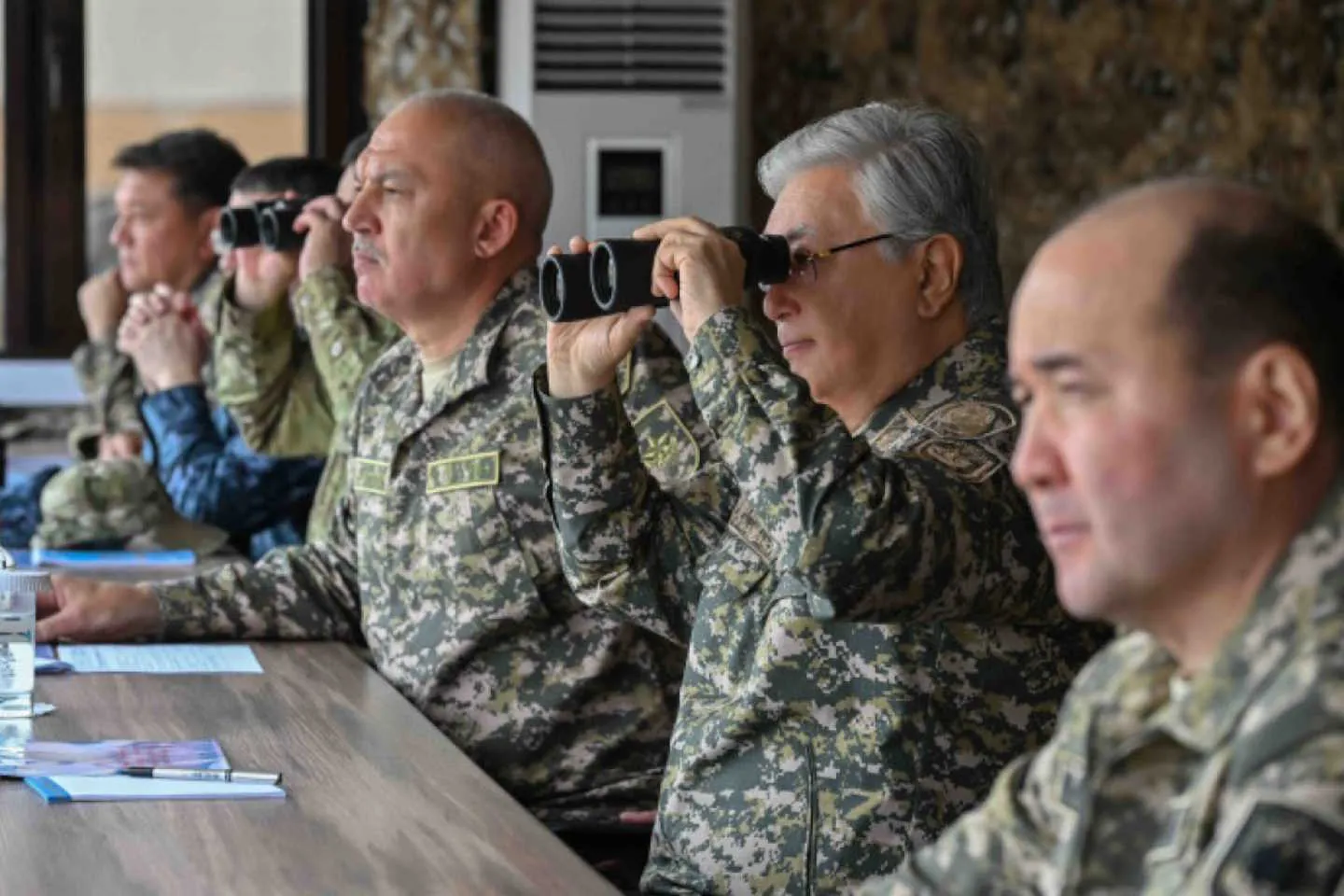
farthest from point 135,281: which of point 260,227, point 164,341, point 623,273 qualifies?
point 623,273

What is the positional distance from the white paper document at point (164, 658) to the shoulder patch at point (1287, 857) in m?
1.77

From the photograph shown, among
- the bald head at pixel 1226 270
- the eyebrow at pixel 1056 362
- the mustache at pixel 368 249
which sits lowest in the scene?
the mustache at pixel 368 249

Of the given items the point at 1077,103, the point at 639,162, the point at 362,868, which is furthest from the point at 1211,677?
the point at 1077,103

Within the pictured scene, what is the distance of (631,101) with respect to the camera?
5.00m

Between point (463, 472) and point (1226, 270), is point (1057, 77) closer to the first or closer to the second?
point (463, 472)

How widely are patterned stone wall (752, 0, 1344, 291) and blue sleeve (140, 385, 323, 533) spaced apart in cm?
165

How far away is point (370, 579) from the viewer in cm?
283

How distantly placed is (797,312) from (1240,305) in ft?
3.26

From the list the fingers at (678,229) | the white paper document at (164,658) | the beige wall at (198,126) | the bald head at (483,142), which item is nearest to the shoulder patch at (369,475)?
the white paper document at (164,658)

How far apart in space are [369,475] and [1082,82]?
115 inches

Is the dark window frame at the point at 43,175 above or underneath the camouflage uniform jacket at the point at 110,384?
above

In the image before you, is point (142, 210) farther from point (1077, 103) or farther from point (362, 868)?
point (362, 868)

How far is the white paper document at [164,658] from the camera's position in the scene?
8.68 feet

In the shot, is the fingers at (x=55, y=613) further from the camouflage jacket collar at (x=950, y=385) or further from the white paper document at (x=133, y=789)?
the camouflage jacket collar at (x=950, y=385)
